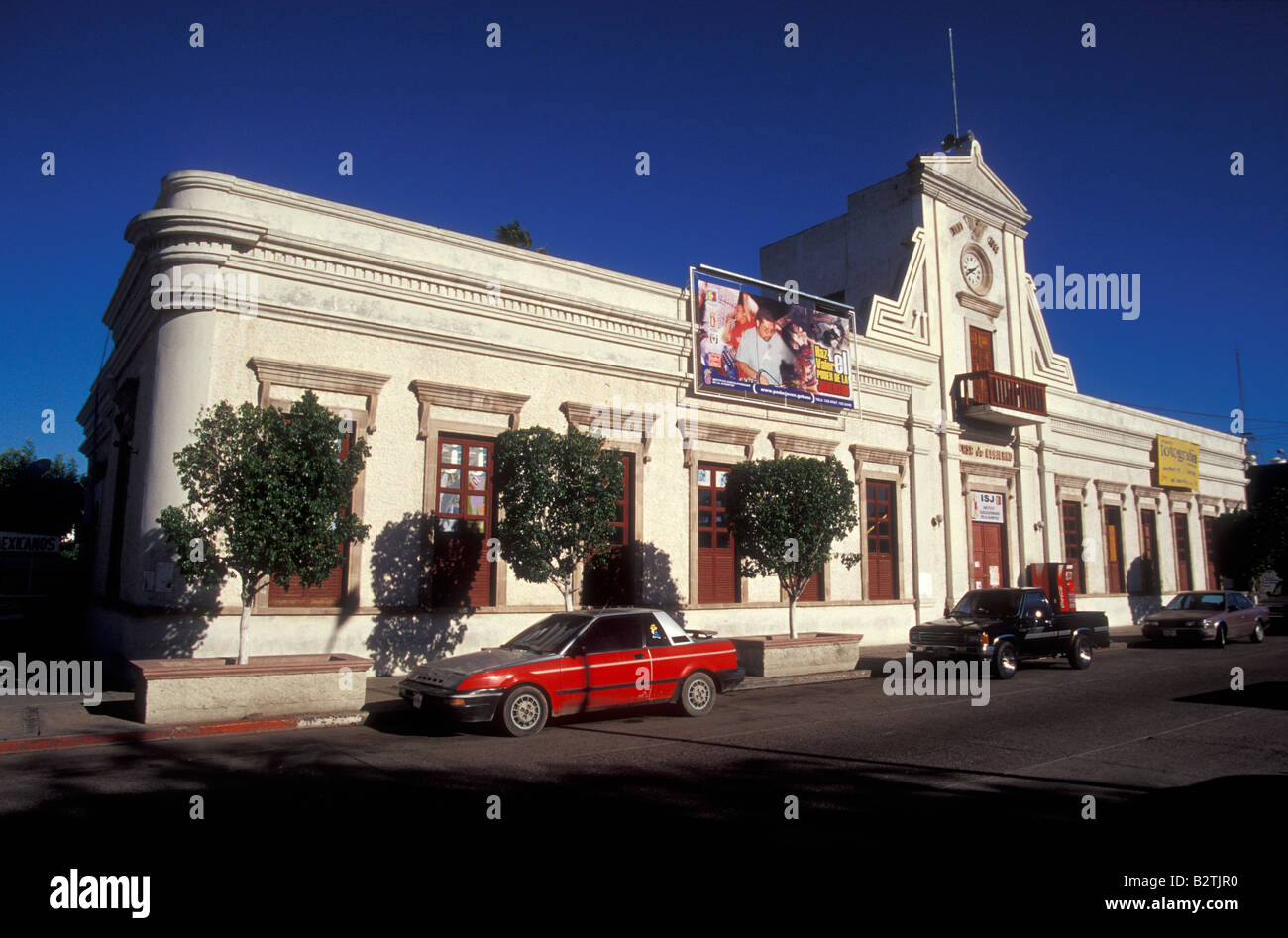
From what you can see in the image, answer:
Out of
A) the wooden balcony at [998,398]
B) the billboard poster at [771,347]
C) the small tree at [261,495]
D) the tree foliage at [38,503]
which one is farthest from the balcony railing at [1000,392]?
the tree foliage at [38,503]

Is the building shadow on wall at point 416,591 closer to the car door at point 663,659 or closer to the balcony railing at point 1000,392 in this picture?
the car door at point 663,659

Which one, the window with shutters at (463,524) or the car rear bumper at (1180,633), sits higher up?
the window with shutters at (463,524)

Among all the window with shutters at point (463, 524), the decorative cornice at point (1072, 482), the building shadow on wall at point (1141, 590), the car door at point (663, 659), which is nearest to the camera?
the car door at point (663, 659)

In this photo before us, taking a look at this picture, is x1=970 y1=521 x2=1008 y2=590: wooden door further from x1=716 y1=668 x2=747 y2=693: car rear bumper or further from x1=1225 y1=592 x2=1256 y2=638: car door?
x1=716 y1=668 x2=747 y2=693: car rear bumper

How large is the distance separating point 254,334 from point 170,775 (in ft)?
28.1

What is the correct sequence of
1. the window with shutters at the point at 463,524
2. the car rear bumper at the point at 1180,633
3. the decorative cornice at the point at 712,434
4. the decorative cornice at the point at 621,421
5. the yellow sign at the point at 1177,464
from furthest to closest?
the yellow sign at the point at 1177,464
the car rear bumper at the point at 1180,633
the decorative cornice at the point at 712,434
the decorative cornice at the point at 621,421
the window with shutters at the point at 463,524

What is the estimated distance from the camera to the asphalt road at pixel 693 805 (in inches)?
202

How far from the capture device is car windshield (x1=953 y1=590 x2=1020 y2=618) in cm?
1691

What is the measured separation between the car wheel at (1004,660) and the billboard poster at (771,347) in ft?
26.1

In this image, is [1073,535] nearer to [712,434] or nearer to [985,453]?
[985,453]

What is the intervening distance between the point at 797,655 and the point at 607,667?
256 inches

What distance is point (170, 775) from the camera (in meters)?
7.79

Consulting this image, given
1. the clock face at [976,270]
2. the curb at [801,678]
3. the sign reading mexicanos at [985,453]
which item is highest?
the clock face at [976,270]

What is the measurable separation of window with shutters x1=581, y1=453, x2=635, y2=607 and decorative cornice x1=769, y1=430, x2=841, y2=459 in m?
4.29
